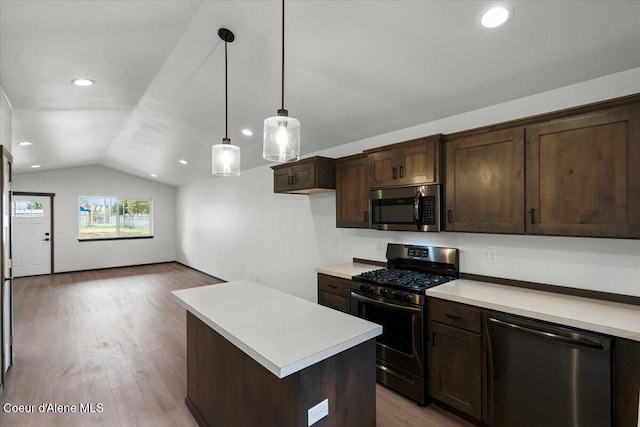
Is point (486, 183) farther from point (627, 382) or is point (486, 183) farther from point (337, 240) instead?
point (337, 240)

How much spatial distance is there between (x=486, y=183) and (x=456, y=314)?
1038 mm

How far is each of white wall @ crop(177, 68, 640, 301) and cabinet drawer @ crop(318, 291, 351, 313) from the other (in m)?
0.69

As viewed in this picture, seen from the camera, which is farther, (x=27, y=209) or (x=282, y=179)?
(x=27, y=209)

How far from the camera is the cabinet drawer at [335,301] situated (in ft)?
10.1

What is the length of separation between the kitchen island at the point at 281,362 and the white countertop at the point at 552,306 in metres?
0.96

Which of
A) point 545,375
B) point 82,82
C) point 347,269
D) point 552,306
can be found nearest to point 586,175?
point 552,306

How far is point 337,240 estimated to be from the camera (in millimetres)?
4023

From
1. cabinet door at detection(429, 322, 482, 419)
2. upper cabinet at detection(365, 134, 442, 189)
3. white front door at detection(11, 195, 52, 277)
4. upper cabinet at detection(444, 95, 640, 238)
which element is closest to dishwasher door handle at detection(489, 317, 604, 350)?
cabinet door at detection(429, 322, 482, 419)

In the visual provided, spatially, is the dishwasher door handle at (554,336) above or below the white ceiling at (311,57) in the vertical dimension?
below

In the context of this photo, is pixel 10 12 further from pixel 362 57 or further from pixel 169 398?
pixel 169 398

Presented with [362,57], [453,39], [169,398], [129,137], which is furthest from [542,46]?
[129,137]

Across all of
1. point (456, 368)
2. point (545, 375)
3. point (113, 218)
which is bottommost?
point (456, 368)

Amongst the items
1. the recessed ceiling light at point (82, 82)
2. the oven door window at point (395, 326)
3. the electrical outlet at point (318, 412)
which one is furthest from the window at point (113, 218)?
the electrical outlet at point (318, 412)

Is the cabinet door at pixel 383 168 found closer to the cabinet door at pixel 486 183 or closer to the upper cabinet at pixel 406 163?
the upper cabinet at pixel 406 163
